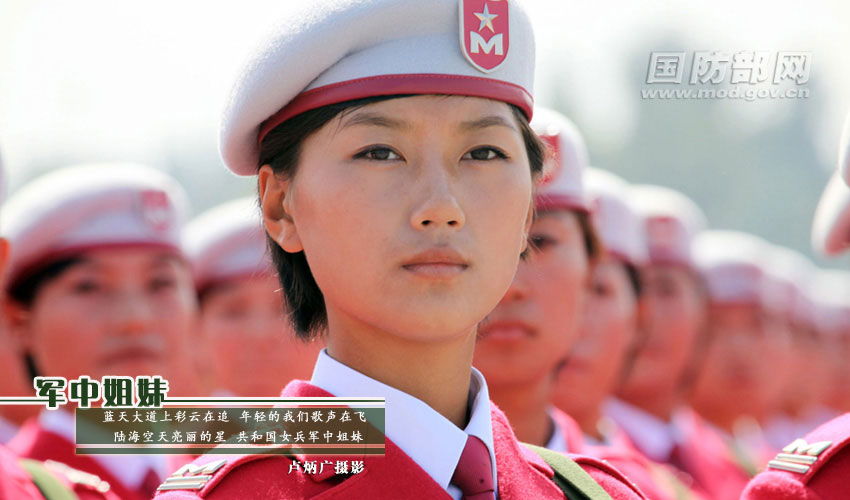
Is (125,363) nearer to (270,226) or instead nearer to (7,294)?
(7,294)

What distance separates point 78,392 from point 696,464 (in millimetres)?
4756

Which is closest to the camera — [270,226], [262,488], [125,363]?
[262,488]

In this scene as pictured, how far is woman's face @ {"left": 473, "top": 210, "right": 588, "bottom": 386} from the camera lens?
4297 mm

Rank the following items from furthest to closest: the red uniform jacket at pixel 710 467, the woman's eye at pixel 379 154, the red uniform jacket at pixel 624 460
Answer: the red uniform jacket at pixel 710 467 < the red uniform jacket at pixel 624 460 < the woman's eye at pixel 379 154

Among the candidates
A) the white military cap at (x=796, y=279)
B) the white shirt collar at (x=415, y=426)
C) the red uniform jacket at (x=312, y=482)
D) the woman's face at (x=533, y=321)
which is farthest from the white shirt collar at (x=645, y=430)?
the red uniform jacket at (x=312, y=482)

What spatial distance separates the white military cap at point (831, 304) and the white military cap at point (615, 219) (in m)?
8.67

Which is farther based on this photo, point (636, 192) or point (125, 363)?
point (636, 192)

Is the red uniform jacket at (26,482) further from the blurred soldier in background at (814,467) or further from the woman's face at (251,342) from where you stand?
the woman's face at (251,342)

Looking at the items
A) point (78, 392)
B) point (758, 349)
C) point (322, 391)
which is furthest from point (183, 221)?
point (758, 349)

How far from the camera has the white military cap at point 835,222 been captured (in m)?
3.44

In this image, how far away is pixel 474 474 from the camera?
2428 millimetres

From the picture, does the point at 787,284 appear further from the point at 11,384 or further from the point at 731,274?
the point at 11,384

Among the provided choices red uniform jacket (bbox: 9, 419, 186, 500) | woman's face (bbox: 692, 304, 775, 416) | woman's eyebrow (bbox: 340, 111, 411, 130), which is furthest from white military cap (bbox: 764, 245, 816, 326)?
woman's eyebrow (bbox: 340, 111, 411, 130)

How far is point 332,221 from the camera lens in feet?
7.84
